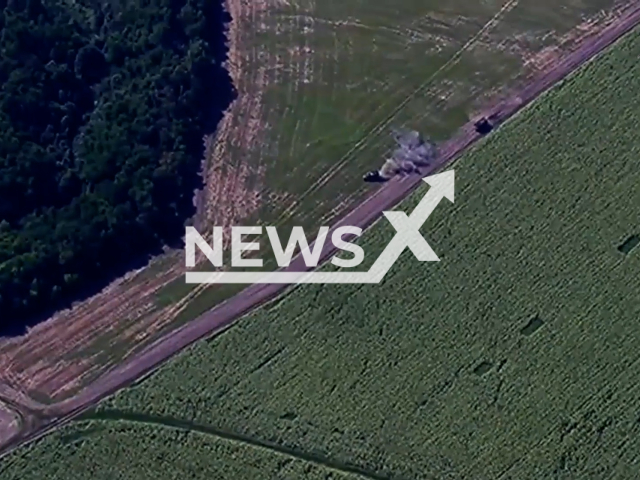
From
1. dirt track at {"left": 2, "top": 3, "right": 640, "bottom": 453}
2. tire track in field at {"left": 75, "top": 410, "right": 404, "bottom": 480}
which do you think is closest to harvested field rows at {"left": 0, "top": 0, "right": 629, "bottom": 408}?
dirt track at {"left": 2, "top": 3, "right": 640, "bottom": 453}

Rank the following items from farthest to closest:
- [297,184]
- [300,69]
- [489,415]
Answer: [300,69]
[297,184]
[489,415]

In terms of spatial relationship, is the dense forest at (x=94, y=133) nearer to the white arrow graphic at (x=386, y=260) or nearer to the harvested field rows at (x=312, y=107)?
the harvested field rows at (x=312, y=107)

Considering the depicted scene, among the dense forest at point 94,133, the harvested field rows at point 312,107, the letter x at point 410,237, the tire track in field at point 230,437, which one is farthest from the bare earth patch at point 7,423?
the letter x at point 410,237

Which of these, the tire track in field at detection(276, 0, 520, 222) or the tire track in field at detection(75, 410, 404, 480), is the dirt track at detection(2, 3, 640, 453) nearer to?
the tire track in field at detection(75, 410, 404, 480)

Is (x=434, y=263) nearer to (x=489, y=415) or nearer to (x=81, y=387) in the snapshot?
(x=489, y=415)

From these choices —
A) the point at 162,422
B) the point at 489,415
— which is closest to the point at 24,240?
the point at 162,422

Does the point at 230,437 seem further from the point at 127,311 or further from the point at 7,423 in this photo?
the point at 7,423

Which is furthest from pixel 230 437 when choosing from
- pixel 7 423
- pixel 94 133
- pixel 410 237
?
pixel 94 133
